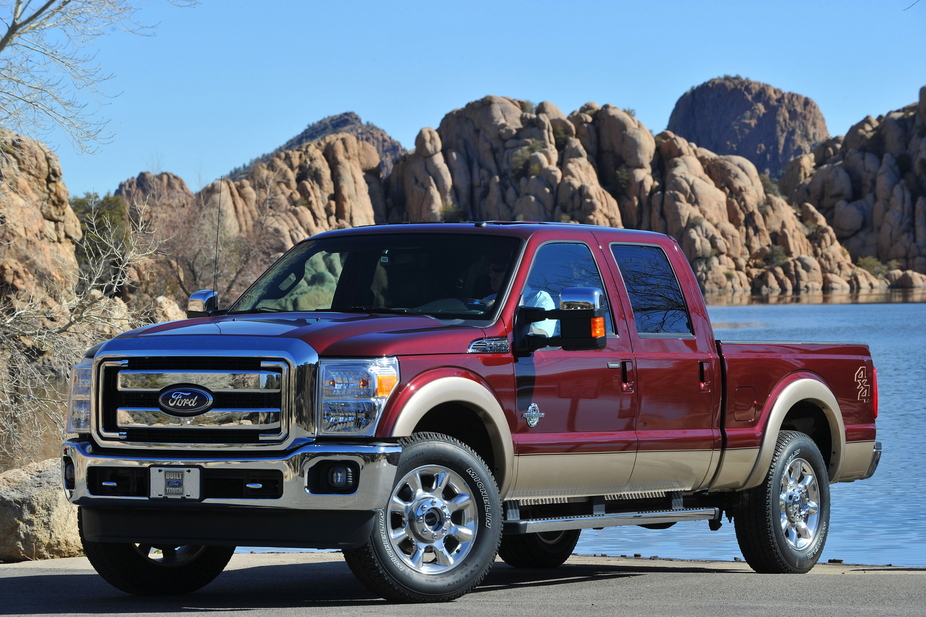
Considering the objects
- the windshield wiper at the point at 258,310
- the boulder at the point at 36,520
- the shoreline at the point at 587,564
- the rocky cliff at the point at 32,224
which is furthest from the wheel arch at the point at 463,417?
the rocky cliff at the point at 32,224

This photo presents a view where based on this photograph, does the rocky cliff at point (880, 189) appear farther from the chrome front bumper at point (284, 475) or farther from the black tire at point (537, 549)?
the chrome front bumper at point (284, 475)

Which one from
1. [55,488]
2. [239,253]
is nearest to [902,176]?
[239,253]

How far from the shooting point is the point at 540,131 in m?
152

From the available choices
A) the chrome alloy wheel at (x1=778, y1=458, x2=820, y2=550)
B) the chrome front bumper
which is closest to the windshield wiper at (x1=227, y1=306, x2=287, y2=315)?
the chrome front bumper

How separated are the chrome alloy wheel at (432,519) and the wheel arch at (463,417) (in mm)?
301

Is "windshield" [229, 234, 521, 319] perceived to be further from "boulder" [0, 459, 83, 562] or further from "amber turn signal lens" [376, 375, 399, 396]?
"boulder" [0, 459, 83, 562]

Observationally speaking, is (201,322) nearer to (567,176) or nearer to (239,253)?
(239,253)

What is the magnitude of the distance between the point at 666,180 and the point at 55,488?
5470 inches

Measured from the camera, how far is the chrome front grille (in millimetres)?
6141

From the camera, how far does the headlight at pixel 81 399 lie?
21.6ft

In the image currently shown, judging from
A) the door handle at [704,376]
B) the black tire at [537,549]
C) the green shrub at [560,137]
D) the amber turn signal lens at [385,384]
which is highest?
the green shrub at [560,137]

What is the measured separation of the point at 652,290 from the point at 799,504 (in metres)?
2.11

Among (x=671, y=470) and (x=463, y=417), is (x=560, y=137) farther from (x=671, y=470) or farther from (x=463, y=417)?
(x=463, y=417)

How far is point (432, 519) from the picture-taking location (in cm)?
647
